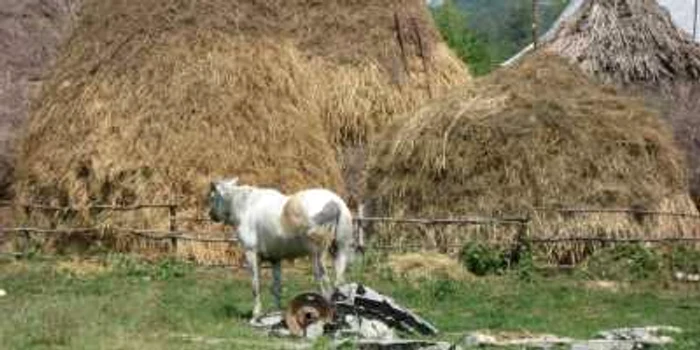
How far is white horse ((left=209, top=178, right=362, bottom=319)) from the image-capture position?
36.8 ft

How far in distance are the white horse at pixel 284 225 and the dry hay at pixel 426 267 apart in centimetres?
358

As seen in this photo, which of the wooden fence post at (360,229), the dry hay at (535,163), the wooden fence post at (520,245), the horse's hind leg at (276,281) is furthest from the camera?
the dry hay at (535,163)

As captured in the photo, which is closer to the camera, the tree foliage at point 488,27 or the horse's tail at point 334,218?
the horse's tail at point 334,218

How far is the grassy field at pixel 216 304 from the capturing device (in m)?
10.3

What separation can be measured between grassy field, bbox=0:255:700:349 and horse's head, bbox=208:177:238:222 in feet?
2.80

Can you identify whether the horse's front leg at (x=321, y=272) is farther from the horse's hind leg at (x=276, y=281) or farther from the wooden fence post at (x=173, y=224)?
the wooden fence post at (x=173, y=224)

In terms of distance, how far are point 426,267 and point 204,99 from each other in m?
4.17

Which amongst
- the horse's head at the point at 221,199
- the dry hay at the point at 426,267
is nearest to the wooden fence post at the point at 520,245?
the dry hay at the point at 426,267

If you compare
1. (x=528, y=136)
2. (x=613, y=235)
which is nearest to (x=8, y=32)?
(x=528, y=136)

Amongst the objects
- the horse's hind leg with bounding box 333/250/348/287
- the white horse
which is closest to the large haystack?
the white horse

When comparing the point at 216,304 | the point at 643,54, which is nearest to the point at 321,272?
the point at 216,304

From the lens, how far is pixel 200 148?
698 inches

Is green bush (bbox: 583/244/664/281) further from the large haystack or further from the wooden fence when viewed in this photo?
Answer: the large haystack

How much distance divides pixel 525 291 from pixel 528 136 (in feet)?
12.2
